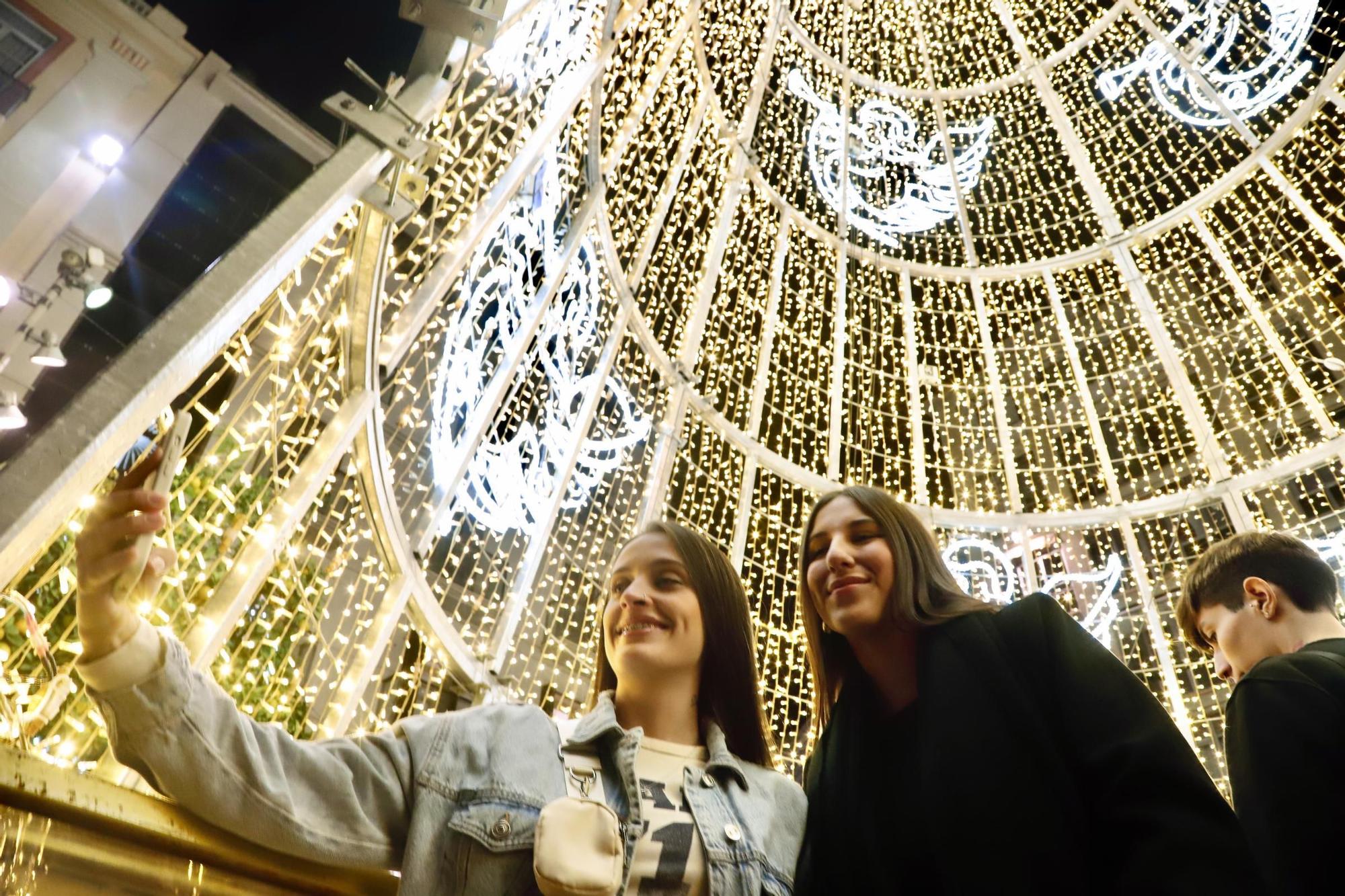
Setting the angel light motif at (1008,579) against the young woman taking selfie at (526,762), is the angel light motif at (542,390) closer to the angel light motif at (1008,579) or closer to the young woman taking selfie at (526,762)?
the young woman taking selfie at (526,762)

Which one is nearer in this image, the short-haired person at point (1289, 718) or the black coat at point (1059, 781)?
the black coat at point (1059, 781)

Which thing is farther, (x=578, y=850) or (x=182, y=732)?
(x=578, y=850)

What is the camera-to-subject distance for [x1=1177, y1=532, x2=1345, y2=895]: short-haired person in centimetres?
138

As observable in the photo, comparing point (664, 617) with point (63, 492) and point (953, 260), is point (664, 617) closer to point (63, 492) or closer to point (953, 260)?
point (63, 492)

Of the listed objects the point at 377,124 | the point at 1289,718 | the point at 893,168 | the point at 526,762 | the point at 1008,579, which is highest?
the point at 893,168

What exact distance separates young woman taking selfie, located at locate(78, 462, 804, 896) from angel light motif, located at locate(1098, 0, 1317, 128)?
7.44 metres

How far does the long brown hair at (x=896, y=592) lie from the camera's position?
1561mm

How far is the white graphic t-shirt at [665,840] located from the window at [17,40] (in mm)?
1969

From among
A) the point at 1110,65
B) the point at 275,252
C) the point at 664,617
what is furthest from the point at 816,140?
the point at 664,617

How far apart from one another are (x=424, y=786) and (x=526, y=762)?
17cm

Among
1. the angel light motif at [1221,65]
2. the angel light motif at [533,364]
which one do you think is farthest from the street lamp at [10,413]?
the angel light motif at [1221,65]

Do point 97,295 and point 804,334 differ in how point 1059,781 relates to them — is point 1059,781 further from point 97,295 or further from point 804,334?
point 804,334

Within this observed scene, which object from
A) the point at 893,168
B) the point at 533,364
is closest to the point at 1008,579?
the point at 893,168

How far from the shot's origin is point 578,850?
1.31m
